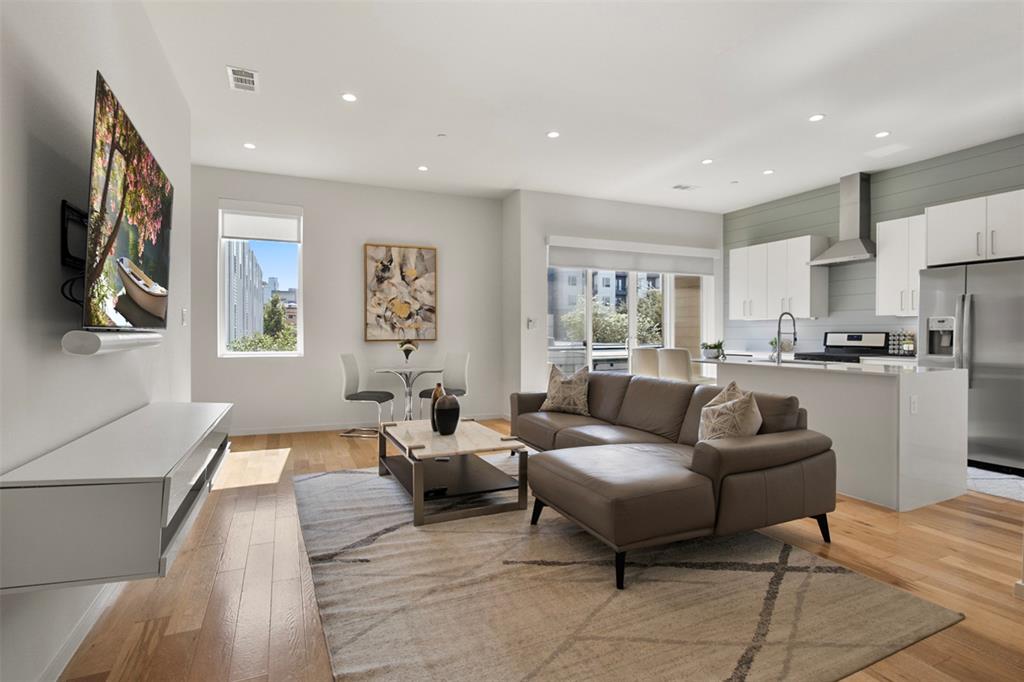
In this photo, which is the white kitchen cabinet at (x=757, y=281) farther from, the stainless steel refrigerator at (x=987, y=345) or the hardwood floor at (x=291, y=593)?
the hardwood floor at (x=291, y=593)

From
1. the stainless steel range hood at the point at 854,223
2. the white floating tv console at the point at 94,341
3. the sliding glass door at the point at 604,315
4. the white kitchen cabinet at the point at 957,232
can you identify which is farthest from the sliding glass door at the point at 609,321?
the white floating tv console at the point at 94,341

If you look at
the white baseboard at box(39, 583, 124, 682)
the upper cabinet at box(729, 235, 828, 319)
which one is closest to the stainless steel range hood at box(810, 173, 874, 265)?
the upper cabinet at box(729, 235, 828, 319)

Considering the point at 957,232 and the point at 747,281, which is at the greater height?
the point at 957,232

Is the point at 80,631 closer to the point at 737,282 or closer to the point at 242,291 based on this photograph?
the point at 242,291

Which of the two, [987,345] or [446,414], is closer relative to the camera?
[446,414]

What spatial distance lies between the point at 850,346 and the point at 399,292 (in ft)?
17.1

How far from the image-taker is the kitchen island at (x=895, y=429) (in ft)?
10.8

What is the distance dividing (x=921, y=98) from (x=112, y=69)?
5.10 meters

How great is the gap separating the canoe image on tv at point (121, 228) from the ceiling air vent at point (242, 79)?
49.6 inches

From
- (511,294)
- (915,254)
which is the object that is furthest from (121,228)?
(915,254)

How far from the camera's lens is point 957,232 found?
4684 mm

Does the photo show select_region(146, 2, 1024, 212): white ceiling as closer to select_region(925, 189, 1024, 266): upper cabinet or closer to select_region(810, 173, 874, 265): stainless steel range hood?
select_region(810, 173, 874, 265): stainless steel range hood

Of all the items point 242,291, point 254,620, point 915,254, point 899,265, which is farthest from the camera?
point 242,291

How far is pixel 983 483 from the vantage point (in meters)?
3.95
